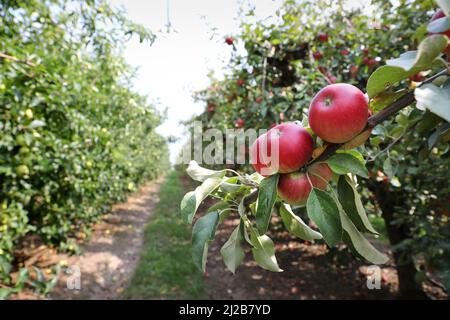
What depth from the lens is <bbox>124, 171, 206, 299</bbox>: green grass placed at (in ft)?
10.0

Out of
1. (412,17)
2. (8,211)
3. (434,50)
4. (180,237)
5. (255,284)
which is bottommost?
(255,284)

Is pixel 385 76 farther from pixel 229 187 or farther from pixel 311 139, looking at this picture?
pixel 229 187

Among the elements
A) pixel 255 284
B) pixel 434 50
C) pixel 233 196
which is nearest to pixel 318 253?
pixel 255 284

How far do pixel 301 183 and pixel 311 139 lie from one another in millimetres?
80

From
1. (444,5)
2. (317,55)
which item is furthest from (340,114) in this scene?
(317,55)

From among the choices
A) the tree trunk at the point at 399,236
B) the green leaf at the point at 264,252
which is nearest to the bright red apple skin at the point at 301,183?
the green leaf at the point at 264,252

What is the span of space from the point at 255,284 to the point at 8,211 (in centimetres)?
246

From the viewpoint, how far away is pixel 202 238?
0.50 metres

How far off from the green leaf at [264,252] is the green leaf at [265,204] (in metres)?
0.11

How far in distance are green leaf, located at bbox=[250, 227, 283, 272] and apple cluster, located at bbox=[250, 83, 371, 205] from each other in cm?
10

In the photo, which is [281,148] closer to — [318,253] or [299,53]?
[299,53]

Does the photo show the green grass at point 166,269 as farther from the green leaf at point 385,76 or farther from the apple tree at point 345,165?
the green leaf at point 385,76

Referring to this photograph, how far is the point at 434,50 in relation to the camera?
13.6 inches

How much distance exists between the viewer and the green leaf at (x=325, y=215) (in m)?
0.43
